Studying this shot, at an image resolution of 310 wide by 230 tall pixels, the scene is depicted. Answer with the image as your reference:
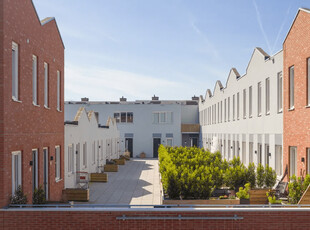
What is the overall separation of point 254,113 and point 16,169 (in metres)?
13.7

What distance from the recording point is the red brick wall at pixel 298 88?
46.8 ft

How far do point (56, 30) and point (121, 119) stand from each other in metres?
32.0

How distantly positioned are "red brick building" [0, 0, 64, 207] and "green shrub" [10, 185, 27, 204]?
13 centimetres

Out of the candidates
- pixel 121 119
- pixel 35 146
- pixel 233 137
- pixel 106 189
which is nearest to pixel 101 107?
pixel 121 119

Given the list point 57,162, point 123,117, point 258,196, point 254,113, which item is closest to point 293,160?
point 258,196

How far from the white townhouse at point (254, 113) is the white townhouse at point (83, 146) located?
8.86 meters

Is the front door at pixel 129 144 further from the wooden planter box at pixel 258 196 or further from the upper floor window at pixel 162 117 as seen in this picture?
the wooden planter box at pixel 258 196

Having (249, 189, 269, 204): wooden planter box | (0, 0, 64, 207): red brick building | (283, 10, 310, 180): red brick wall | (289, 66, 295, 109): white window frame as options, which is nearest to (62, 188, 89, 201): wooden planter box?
(0, 0, 64, 207): red brick building

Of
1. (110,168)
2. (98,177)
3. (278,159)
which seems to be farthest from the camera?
→ (110,168)

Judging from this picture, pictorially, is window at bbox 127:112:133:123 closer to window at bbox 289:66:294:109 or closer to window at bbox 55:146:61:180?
window at bbox 55:146:61:180

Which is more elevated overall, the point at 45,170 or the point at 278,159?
the point at 278,159

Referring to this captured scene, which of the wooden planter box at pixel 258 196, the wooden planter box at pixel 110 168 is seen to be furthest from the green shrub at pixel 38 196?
the wooden planter box at pixel 110 168

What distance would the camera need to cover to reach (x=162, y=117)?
47906mm

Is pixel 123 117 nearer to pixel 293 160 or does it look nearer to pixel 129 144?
pixel 129 144
